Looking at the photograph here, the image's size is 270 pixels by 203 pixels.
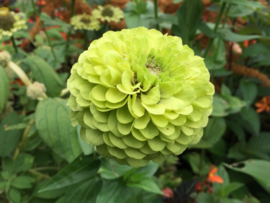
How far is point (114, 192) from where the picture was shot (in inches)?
16.1

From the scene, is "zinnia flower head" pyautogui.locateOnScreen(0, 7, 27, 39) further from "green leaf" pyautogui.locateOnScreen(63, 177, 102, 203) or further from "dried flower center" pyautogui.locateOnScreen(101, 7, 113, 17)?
"green leaf" pyautogui.locateOnScreen(63, 177, 102, 203)

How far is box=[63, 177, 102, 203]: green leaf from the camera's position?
1.40 feet

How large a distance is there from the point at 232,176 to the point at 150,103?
0.72 m

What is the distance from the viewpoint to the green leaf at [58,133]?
1.48 feet

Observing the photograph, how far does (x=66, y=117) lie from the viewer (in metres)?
0.47

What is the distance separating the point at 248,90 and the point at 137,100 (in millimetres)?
651

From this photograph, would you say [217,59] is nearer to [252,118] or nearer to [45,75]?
[252,118]

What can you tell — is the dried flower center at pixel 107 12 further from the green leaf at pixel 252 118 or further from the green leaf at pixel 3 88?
the green leaf at pixel 252 118

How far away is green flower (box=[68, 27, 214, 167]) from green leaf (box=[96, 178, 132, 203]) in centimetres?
11

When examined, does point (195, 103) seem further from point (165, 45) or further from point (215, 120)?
point (215, 120)

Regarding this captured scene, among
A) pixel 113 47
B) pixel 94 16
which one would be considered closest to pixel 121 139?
pixel 113 47

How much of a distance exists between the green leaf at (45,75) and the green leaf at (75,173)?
26cm

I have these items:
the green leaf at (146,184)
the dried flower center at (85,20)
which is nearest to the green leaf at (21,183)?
the green leaf at (146,184)

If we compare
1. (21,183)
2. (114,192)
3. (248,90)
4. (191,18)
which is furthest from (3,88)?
(248,90)
